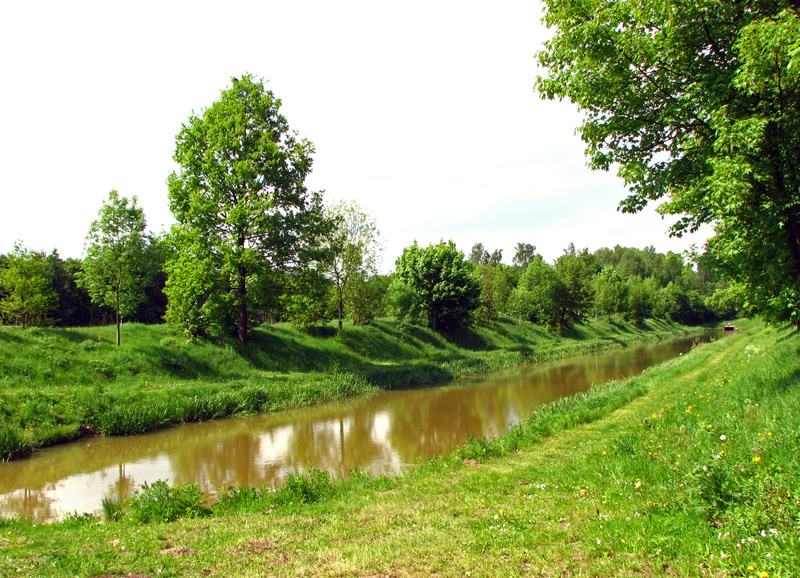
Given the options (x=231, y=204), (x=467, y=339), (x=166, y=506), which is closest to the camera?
(x=166, y=506)

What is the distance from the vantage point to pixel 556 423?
1363 centimetres

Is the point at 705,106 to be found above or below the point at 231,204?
below

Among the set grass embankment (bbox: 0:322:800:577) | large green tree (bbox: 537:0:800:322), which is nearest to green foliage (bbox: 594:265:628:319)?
large green tree (bbox: 537:0:800:322)

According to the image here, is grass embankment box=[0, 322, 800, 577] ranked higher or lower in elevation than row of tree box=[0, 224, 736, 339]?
lower

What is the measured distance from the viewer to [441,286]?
142 ft

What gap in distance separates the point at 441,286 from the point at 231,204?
2159cm

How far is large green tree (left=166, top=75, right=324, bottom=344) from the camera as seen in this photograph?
25.2 meters

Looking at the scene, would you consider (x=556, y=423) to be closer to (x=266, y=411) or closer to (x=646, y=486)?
(x=646, y=486)

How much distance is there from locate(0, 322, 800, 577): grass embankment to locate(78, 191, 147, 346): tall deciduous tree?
1640cm

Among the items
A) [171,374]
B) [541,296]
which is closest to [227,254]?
[171,374]

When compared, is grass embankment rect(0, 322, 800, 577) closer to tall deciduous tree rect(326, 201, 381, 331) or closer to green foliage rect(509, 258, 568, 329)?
tall deciduous tree rect(326, 201, 381, 331)

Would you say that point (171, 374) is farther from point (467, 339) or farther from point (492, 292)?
point (492, 292)

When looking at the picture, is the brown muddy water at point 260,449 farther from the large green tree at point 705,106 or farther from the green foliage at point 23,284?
the green foliage at point 23,284

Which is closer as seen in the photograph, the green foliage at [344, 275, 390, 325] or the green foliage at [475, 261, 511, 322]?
the green foliage at [344, 275, 390, 325]
